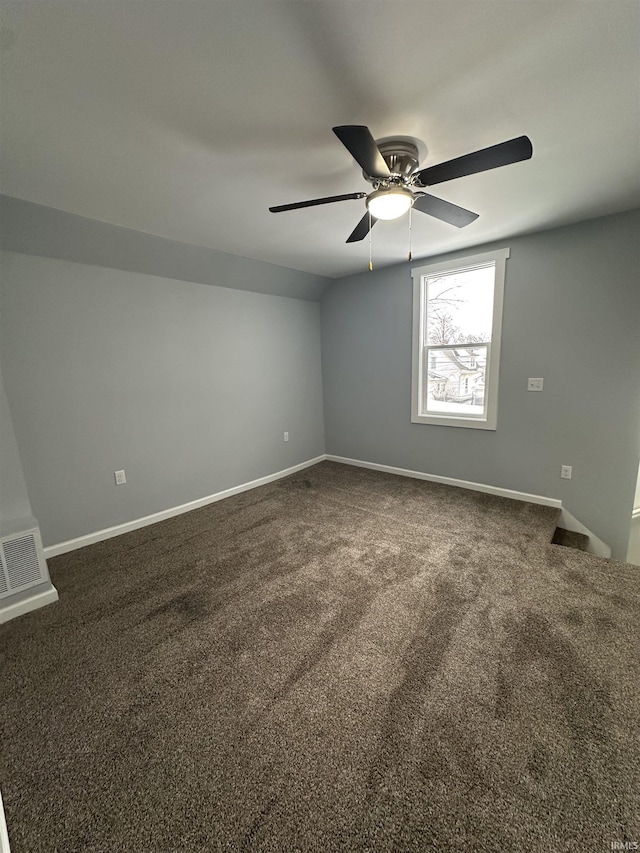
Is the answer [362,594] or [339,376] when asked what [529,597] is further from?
[339,376]

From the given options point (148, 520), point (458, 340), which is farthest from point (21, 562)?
point (458, 340)

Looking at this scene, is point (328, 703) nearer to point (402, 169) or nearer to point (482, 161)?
point (482, 161)

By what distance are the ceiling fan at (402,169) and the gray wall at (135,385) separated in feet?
5.93

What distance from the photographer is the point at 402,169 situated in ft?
5.46

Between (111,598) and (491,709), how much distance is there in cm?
214

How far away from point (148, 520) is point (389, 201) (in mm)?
3087

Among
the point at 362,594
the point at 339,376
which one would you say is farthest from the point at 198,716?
the point at 339,376

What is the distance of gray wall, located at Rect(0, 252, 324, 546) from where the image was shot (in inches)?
91.5

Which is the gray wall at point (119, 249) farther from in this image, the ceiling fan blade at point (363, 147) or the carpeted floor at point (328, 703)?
the carpeted floor at point (328, 703)

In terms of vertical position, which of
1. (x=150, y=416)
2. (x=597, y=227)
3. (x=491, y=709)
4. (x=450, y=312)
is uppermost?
(x=597, y=227)

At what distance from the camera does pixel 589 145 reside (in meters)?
1.60

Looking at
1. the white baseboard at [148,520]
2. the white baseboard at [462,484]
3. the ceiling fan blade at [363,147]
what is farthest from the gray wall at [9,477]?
the white baseboard at [462,484]

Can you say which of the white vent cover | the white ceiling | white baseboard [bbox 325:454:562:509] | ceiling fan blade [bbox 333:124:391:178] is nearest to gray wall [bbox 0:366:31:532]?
the white vent cover

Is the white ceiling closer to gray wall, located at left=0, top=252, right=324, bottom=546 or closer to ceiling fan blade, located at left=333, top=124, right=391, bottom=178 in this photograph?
ceiling fan blade, located at left=333, top=124, right=391, bottom=178
